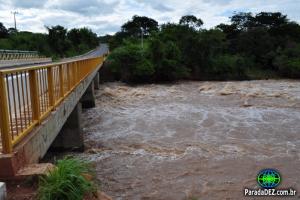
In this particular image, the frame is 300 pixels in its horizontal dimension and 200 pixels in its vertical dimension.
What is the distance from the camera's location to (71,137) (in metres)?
13.0

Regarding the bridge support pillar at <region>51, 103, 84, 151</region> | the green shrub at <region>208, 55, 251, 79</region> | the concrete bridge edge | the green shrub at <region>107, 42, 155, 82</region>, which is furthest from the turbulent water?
the green shrub at <region>208, 55, 251, 79</region>

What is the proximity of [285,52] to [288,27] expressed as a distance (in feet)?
38.2

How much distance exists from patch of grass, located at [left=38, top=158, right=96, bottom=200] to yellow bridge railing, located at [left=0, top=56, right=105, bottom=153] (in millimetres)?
814

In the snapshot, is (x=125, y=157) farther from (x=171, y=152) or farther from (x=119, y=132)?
(x=119, y=132)

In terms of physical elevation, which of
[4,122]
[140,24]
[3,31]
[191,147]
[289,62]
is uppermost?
[140,24]

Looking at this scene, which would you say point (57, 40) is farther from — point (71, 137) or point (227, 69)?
point (71, 137)

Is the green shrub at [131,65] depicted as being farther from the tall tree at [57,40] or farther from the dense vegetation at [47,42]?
the tall tree at [57,40]

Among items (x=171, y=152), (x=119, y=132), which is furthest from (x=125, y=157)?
(x=119, y=132)

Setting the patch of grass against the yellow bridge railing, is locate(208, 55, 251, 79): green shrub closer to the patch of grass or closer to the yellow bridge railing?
the yellow bridge railing

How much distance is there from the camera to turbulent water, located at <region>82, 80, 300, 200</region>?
30.0 feet

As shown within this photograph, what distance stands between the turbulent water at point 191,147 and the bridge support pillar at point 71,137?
0.63m

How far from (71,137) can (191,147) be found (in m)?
4.73

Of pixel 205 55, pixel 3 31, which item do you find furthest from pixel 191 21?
pixel 3 31

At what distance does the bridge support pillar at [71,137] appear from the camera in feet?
42.6
